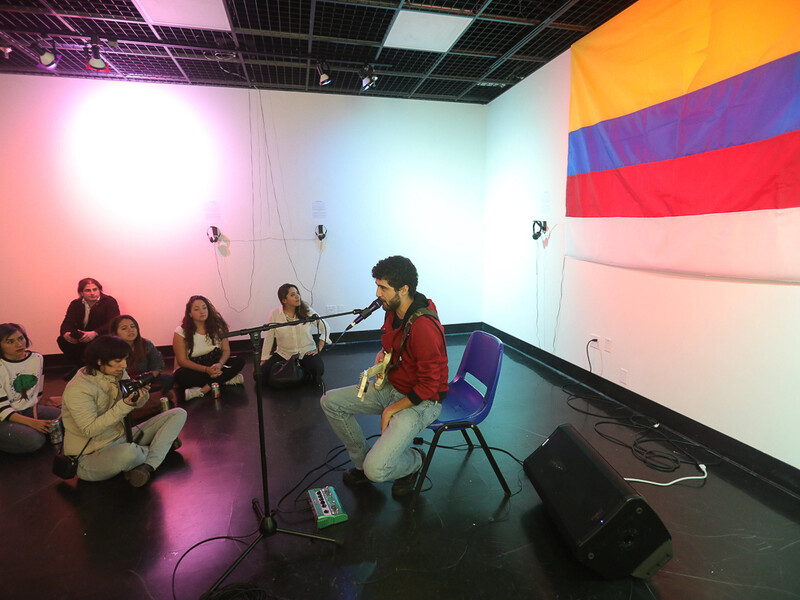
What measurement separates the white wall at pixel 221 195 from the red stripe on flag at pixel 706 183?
2.46m

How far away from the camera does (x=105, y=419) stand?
245 cm

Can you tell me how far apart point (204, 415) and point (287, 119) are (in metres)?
3.55

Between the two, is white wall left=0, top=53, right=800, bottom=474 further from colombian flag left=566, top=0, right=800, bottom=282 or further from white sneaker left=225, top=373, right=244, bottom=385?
white sneaker left=225, top=373, right=244, bottom=385

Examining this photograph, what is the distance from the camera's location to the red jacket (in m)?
2.25

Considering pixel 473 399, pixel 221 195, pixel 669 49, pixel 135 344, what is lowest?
pixel 473 399

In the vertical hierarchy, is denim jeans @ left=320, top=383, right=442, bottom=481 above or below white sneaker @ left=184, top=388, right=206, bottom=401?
above

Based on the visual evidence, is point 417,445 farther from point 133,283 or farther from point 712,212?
point 133,283

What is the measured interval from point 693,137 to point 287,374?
A: 12.3 feet

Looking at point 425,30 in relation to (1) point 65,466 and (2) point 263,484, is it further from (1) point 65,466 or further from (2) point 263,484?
(1) point 65,466

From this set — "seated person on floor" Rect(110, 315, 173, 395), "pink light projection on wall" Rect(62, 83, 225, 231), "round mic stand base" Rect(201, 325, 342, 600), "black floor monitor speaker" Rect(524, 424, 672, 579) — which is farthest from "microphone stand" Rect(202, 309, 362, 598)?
"pink light projection on wall" Rect(62, 83, 225, 231)

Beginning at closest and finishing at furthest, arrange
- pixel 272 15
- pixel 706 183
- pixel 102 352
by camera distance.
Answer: pixel 102 352, pixel 706 183, pixel 272 15

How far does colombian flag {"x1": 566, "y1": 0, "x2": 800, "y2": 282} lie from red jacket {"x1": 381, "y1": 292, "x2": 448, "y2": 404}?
6.28ft

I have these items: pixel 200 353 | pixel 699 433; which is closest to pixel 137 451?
pixel 200 353

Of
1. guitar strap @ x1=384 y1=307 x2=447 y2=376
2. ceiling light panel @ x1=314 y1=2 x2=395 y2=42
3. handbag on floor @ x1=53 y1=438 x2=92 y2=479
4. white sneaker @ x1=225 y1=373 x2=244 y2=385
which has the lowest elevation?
white sneaker @ x1=225 y1=373 x2=244 y2=385
